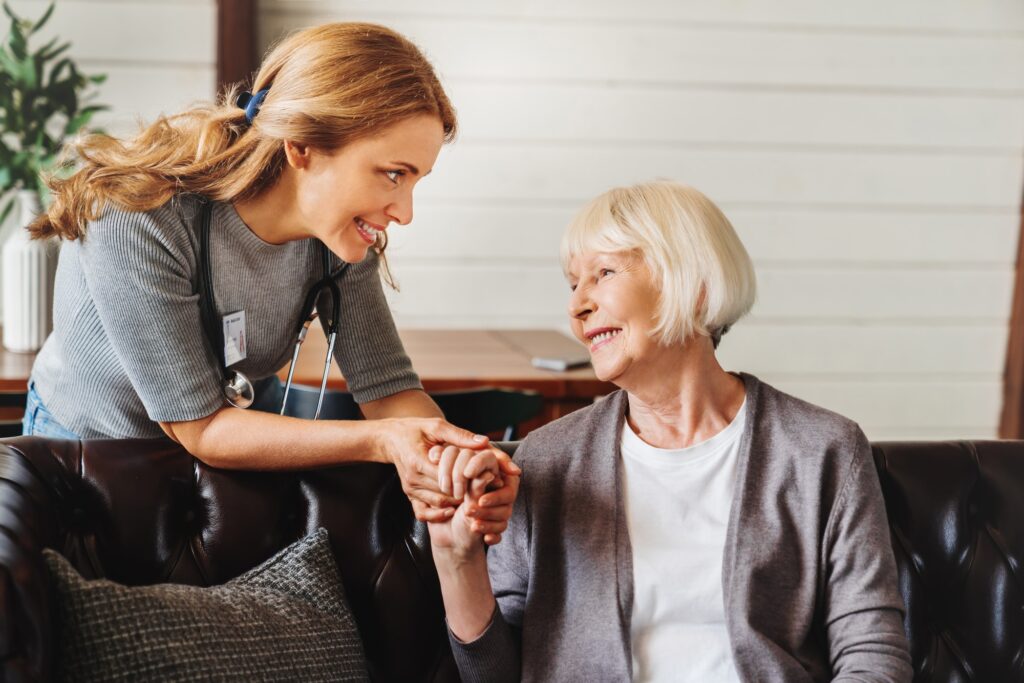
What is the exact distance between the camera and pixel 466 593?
1446 mm

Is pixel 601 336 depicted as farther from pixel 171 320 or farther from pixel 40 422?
pixel 40 422

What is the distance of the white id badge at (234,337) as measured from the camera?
1.62 metres

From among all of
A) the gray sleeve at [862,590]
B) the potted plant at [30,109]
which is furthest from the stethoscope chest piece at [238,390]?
the potted plant at [30,109]

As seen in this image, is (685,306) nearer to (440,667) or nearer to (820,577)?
(820,577)

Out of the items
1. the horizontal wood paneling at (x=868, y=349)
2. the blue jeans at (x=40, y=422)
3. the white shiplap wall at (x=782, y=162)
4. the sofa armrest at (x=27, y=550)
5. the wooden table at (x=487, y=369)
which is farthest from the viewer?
the horizontal wood paneling at (x=868, y=349)

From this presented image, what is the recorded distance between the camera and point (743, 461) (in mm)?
1493

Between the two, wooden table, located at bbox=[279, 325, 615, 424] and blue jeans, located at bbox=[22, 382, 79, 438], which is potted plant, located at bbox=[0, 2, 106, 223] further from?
blue jeans, located at bbox=[22, 382, 79, 438]

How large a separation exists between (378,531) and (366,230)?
17.7 inches

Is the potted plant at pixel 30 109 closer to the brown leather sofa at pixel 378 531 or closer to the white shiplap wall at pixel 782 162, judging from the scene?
the white shiplap wall at pixel 782 162

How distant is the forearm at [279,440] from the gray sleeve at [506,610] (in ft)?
0.67

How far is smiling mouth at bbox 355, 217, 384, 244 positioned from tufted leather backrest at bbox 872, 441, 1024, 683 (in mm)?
827

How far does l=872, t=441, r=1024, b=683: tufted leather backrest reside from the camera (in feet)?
5.25

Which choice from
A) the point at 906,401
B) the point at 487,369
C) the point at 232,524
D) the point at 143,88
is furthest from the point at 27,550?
the point at 906,401

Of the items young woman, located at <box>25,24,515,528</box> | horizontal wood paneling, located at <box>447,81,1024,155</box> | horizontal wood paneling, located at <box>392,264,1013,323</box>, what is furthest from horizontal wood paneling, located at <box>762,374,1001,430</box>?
young woman, located at <box>25,24,515,528</box>
